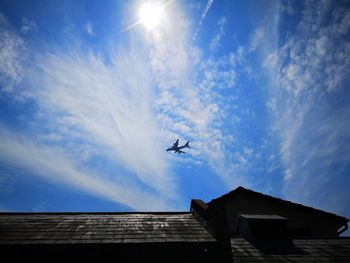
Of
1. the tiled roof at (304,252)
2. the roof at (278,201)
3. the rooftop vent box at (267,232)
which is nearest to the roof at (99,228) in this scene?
the tiled roof at (304,252)

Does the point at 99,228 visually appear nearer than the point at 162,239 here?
No

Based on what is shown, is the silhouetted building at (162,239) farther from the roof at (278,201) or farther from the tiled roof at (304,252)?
the roof at (278,201)

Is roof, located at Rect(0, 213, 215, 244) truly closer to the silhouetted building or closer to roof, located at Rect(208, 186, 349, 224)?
the silhouetted building

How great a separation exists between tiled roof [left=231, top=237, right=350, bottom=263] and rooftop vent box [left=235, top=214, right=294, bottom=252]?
1.65 ft

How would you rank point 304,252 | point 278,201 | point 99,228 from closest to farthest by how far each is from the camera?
point 99,228
point 304,252
point 278,201

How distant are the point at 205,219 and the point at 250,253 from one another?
93.5 inches

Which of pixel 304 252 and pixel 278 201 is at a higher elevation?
pixel 278 201

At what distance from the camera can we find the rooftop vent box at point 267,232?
10680 millimetres

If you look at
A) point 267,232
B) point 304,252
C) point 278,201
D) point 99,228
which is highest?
point 278,201

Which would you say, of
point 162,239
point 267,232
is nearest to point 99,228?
point 162,239

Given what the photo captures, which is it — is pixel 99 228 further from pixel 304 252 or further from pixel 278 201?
pixel 278 201

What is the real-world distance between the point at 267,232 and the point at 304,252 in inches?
76.8

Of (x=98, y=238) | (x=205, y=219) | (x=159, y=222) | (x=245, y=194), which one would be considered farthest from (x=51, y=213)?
(x=245, y=194)

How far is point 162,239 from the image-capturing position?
8391 mm
